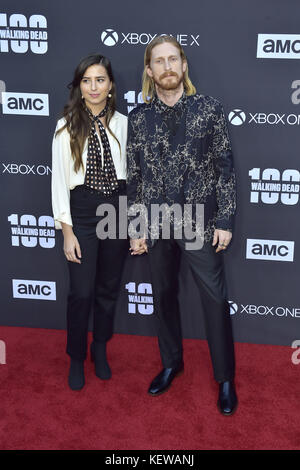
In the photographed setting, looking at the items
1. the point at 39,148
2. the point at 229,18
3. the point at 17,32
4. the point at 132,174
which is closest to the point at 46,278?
the point at 39,148

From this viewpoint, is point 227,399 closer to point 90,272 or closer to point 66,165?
point 90,272

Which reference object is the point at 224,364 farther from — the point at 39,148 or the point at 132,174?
the point at 39,148

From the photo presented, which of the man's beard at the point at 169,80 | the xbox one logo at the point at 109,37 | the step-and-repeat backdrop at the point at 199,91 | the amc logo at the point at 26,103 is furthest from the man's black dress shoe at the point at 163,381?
the xbox one logo at the point at 109,37

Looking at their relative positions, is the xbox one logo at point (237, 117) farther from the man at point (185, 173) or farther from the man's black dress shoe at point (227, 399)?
the man's black dress shoe at point (227, 399)

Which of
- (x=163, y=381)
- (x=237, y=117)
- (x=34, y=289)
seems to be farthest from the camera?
(x=34, y=289)

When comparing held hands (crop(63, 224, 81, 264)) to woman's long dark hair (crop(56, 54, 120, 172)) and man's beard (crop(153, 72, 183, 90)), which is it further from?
man's beard (crop(153, 72, 183, 90))

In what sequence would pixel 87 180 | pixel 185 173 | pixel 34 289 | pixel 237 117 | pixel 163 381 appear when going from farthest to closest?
pixel 34 289 → pixel 237 117 → pixel 163 381 → pixel 87 180 → pixel 185 173

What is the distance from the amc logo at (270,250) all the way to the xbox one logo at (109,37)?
1400 millimetres

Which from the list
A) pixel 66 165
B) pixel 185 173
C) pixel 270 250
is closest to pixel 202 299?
pixel 185 173

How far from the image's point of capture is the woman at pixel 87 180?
268cm

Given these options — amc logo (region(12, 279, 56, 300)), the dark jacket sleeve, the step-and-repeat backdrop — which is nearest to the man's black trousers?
the dark jacket sleeve

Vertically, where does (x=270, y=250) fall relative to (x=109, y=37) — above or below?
below

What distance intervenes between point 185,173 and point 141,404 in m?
1.23

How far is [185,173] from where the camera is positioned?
2.62 m
